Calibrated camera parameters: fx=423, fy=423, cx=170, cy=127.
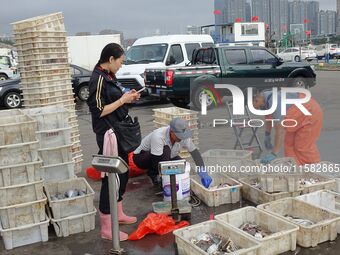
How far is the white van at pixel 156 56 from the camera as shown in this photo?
14.5 metres

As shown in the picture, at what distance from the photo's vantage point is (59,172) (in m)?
5.31

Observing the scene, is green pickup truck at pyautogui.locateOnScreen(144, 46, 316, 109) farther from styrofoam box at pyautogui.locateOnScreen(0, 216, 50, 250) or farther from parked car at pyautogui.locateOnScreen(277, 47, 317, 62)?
parked car at pyautogui.locateOnScreen(277, 47, 317, 62)

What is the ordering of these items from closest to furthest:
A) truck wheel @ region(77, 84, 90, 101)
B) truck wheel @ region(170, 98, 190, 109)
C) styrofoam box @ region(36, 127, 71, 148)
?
styrofoam box @ region(36, 127, 71, 148), truck wheel @ region(170, 98, 190, 109), truck wheel @ region(77, 84, 90, 101)

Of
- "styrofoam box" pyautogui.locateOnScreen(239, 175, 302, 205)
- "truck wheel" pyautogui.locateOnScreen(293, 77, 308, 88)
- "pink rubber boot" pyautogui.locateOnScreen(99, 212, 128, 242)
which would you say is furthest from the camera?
"truck wheel" pyautogui.locateOnScreen(293, 77, 308, 88)

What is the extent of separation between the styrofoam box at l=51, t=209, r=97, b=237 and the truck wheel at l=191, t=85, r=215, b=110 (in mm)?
8151

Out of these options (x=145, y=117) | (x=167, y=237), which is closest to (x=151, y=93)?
(x=145, y=117)

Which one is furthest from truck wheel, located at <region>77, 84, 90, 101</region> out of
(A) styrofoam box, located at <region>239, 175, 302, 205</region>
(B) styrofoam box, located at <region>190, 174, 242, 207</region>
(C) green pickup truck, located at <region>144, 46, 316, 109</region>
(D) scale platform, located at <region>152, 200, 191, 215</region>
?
(D) scale platform, located at <region>152, 200, 191, 215</region>

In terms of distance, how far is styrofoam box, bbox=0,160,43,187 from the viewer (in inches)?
159

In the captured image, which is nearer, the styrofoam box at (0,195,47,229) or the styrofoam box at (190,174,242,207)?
the styrofoam box at (0,195,47,229)

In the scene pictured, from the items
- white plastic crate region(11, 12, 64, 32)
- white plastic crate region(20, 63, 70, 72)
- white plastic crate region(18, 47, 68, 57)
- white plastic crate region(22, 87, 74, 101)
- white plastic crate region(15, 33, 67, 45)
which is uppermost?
white plastic crate region(11, 12, 64, 32)

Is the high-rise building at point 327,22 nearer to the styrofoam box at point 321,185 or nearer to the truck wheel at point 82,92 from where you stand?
the truck wheel at point 82,92

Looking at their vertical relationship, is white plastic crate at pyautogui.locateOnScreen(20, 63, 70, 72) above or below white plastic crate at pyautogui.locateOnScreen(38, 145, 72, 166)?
above

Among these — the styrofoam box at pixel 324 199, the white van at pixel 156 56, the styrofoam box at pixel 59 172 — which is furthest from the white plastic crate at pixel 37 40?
the white van at pixel 156 56

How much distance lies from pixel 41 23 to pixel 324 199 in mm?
4448
